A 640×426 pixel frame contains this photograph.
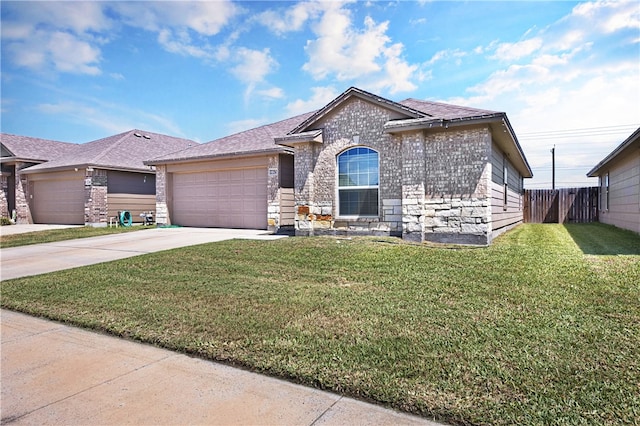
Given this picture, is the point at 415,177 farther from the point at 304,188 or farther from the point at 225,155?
the point at 225,155

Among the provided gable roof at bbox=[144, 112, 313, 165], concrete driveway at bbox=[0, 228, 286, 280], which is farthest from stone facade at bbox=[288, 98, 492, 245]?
concrete driveway at bbox=[0, 228, 286, 280]

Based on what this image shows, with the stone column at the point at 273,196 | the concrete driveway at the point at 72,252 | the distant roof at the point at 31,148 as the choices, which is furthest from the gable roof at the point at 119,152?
the stone column at the point at 273,196

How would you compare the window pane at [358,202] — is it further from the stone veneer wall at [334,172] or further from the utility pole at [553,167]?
the utility pole at [553,167]

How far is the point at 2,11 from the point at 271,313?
10955 mm

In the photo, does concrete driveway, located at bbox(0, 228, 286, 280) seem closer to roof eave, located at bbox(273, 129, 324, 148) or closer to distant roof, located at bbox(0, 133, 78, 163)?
roof eave, located at bbox(273, 129, 324, 148)

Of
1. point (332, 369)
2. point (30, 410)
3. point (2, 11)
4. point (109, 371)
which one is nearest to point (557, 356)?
point (332, 369)

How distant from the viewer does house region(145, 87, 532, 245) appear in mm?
10000

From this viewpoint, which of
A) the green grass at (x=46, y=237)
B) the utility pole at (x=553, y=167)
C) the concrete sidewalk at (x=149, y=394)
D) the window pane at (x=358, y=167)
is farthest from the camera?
the utility pole at (x=553, y=167)

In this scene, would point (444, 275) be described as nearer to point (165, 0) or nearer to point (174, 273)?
point (174, 273)

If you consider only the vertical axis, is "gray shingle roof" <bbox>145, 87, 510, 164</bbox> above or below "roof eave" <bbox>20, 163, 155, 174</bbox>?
above

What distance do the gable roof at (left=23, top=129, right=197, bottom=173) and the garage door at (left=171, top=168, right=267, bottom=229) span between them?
3678 mm

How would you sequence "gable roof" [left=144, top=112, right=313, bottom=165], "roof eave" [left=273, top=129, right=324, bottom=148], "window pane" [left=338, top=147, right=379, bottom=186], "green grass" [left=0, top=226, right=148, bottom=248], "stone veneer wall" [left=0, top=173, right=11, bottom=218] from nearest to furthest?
"window pane" [left=338, top=147, right=379, bottom=186] → "roof eave" [left=273, top=129, right=324, bottom=148] → "green grass" [left=0, top=226, right=148, bottom=248] → "gable roof" [left=144, top=112, right=313, bottom=165] → "stone veneer wall" [left=0, top=173, right=11, bottom=218]

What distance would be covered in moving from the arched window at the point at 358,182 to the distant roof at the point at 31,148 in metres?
19.3

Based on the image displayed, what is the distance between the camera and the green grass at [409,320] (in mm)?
2709
